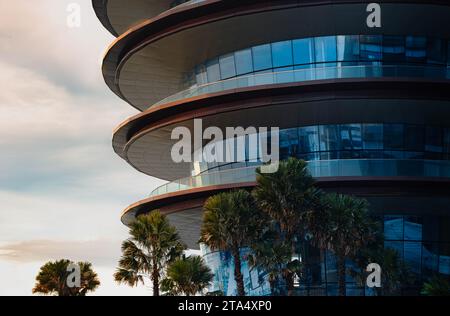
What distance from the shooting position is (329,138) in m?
46.4

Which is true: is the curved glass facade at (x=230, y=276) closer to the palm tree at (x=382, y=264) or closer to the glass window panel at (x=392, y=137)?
the palm tree at (x=382, y=264)

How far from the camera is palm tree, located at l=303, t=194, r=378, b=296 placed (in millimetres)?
36781

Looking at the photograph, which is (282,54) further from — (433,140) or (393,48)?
(433,140)

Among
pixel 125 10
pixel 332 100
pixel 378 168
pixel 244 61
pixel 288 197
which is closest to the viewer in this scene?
pixel 288 197

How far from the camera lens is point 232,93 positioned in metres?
45.5

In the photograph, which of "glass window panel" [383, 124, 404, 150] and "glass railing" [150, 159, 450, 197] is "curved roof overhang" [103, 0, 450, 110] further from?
"glass railing" [150, 159, 450, 197]

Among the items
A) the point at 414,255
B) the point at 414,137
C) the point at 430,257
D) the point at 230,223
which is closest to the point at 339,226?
the point at 230,223

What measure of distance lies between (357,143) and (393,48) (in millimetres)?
6442

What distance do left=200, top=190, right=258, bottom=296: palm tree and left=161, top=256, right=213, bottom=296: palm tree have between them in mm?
1563

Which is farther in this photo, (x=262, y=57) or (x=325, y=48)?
(x=262, y=57)

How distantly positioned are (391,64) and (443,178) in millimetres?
8113

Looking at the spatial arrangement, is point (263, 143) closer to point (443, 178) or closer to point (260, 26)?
point (260, 26)

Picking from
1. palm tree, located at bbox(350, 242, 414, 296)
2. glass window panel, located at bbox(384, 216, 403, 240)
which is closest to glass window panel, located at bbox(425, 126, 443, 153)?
glass window panel, located at bbox(384, 216, 403, 240)
